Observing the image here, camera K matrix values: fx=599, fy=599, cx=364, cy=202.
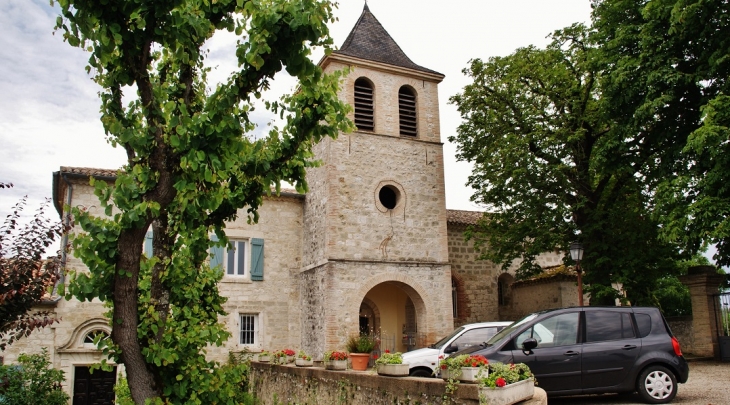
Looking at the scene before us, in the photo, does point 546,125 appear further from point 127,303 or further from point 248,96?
point 127,303

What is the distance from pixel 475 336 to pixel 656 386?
4200mm

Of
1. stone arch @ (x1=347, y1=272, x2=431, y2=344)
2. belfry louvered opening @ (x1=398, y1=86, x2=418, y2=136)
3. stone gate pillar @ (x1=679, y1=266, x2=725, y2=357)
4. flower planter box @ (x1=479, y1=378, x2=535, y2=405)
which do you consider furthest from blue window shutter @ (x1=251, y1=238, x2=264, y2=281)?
flower planter box @ (x1=479, y1=378, x2=535, y2=405)

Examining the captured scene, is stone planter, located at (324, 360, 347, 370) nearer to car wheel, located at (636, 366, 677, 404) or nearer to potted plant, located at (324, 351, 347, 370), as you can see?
potted plant, located at (324, 351, 347, 370)

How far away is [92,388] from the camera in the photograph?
17844mm

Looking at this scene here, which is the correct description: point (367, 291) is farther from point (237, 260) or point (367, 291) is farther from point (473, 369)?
point (473, 369)

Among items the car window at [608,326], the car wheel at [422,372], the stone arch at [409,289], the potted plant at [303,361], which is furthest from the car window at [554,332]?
the stone arch at [409,289]

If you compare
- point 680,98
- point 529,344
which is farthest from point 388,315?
point 529,344

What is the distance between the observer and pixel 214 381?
23.4ft

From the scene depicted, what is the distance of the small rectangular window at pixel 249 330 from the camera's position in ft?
63.8

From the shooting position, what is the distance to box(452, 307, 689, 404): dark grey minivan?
9.21 m

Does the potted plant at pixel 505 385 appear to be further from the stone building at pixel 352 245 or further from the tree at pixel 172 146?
the stone building at pixel 352 245

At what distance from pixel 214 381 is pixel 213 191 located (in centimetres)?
241

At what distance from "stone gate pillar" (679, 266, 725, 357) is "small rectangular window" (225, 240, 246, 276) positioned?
45.0 feet

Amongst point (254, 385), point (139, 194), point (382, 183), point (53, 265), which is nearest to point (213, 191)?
point (139, 194)
